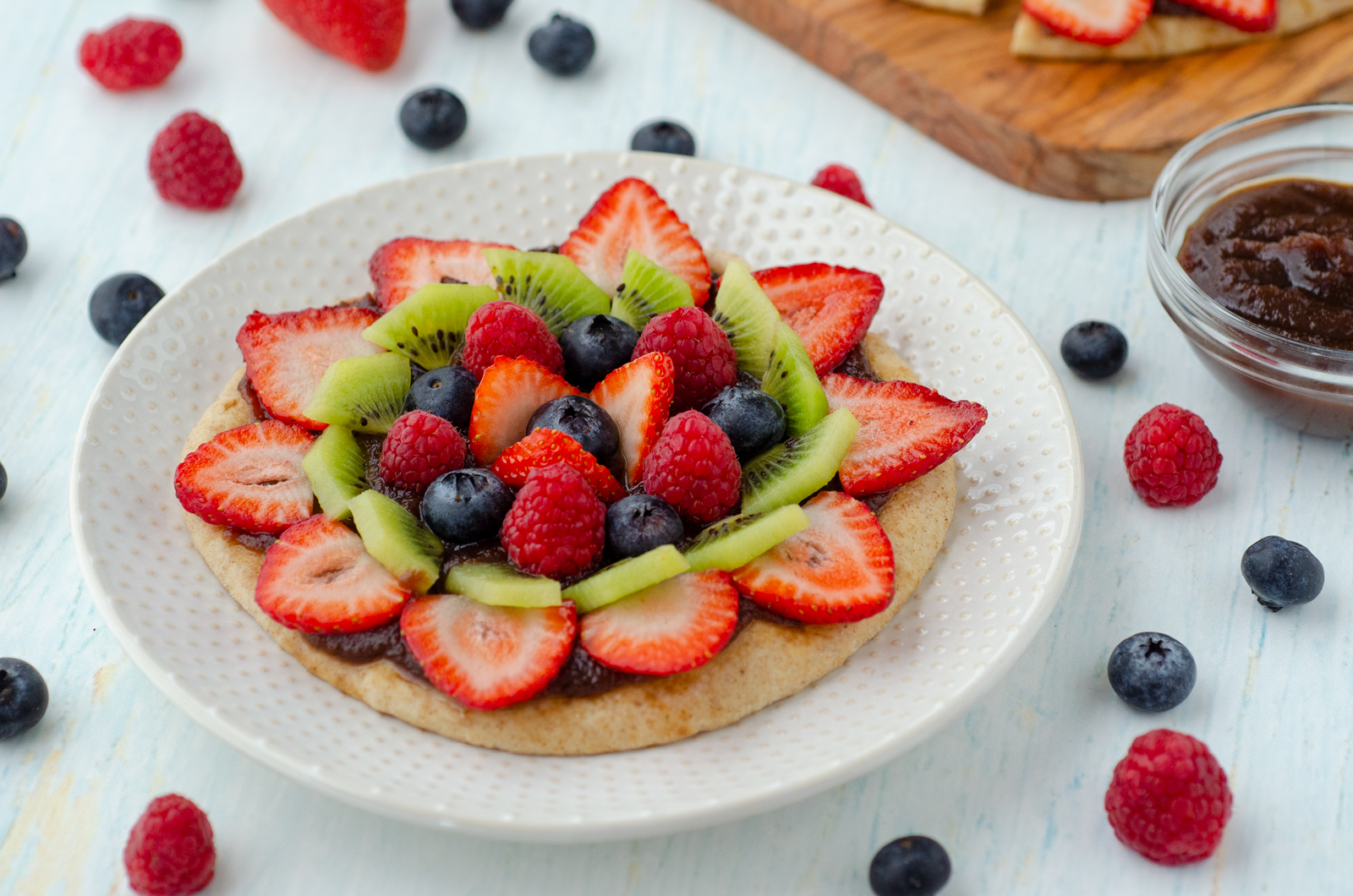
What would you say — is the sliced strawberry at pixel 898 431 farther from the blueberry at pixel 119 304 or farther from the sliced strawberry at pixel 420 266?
the blueberry at pixel 119 304

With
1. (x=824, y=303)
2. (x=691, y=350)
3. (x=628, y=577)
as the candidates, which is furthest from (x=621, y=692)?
(x=824, y=303)

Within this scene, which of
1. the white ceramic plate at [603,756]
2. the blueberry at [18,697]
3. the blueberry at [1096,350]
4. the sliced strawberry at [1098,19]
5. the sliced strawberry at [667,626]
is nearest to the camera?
the white ceramic plate at [603,756]

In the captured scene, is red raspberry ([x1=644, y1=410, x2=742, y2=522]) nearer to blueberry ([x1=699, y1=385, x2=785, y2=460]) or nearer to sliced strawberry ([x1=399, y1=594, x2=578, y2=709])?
blueberry ([x1=699, y1=385, x2=785, y2=460])

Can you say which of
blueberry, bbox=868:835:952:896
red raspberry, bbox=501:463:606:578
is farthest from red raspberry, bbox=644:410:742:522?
blueberry, bbox=868:835:952:896

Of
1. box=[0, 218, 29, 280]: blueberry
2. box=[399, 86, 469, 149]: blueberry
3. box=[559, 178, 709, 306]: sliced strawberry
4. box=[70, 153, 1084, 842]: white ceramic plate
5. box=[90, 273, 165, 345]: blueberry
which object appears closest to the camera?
box=[70, 153, 1084, 842]: white ceramic plate

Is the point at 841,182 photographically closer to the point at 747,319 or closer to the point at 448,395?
the point at 747,319

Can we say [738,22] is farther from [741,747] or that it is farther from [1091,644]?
[741,747]

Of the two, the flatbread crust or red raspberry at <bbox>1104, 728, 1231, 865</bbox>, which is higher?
the flatbread crust

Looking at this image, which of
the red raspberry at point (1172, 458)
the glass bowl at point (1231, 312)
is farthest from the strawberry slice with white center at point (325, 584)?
the glass bowl at point (1231, 312)
